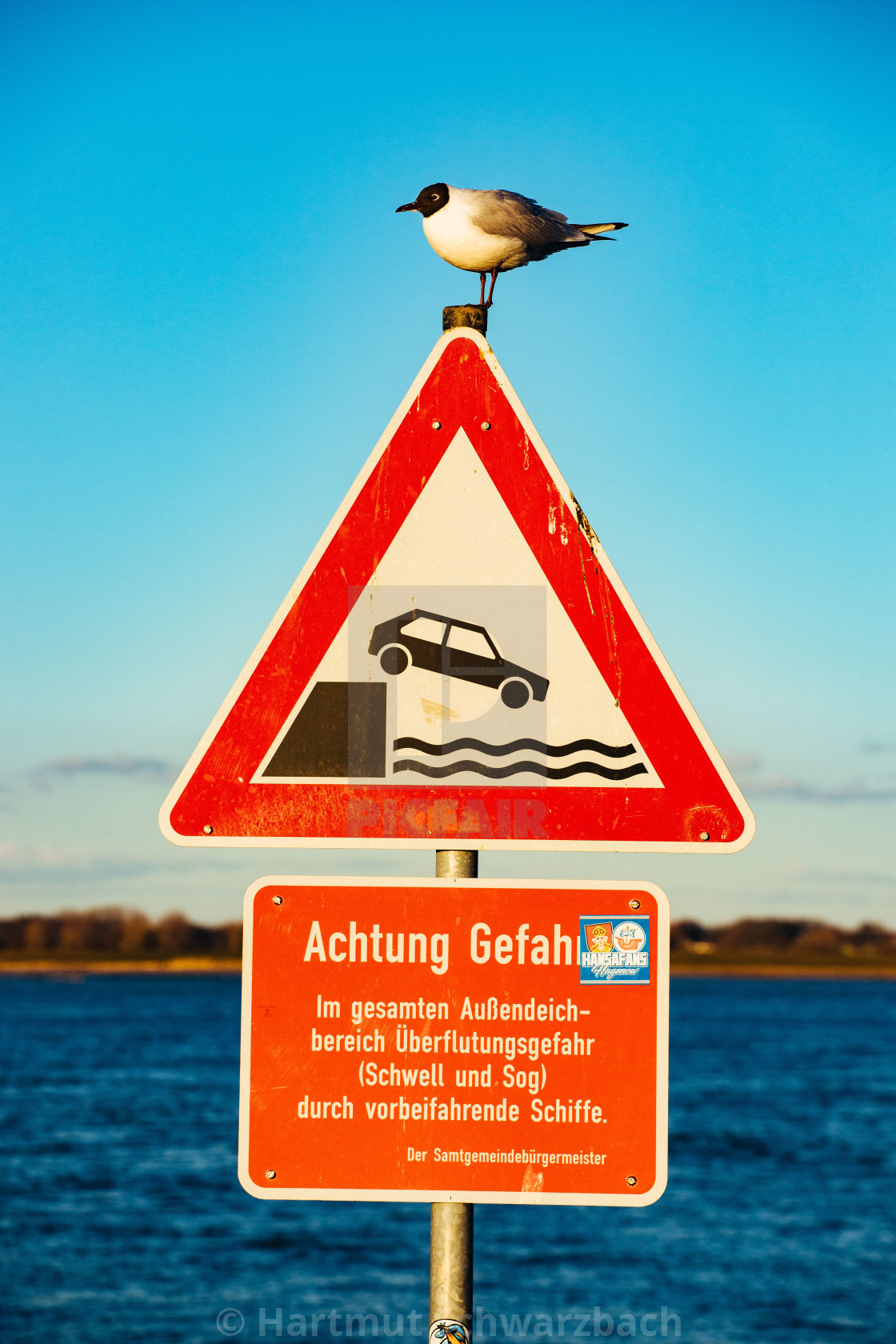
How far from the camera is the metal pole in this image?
5.61 ft

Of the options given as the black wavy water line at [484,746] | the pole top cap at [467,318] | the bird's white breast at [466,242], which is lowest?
the black wavy water line at [484,746]

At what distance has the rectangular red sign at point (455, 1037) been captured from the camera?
1.81 meters

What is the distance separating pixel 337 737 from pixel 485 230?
3.26ft

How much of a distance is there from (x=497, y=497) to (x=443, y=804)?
0.53 m

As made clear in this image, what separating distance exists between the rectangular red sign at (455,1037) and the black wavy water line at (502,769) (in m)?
0.17

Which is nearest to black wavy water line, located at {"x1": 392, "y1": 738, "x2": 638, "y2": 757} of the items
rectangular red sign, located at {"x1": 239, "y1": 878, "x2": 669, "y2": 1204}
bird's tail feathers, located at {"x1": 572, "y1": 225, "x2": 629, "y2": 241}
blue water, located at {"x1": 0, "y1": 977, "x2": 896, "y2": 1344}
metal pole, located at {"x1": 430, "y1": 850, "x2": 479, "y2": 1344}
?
rectangular red sign, located at {"x1": 239, "y1": 878, "x2": 669, "y2": 1204}

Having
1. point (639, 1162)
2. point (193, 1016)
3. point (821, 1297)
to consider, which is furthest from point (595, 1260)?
point (193, 1016)

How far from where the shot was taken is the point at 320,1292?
20562 mm

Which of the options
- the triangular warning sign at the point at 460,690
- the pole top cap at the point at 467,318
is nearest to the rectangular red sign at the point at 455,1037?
the triangular warning sign at the point at 460,690

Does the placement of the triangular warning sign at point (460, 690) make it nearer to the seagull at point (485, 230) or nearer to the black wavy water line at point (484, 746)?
the black wavy water line at point (484, 746)

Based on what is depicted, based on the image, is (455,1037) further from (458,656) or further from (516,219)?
(516,219)

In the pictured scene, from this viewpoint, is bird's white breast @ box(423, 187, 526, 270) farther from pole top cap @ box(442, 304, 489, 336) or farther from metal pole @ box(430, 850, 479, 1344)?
metal pole @ box(430, 850, 479, 1344)

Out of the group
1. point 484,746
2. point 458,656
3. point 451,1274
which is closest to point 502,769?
point 484,746

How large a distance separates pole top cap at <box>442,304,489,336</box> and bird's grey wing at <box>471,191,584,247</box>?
0.66 feet
